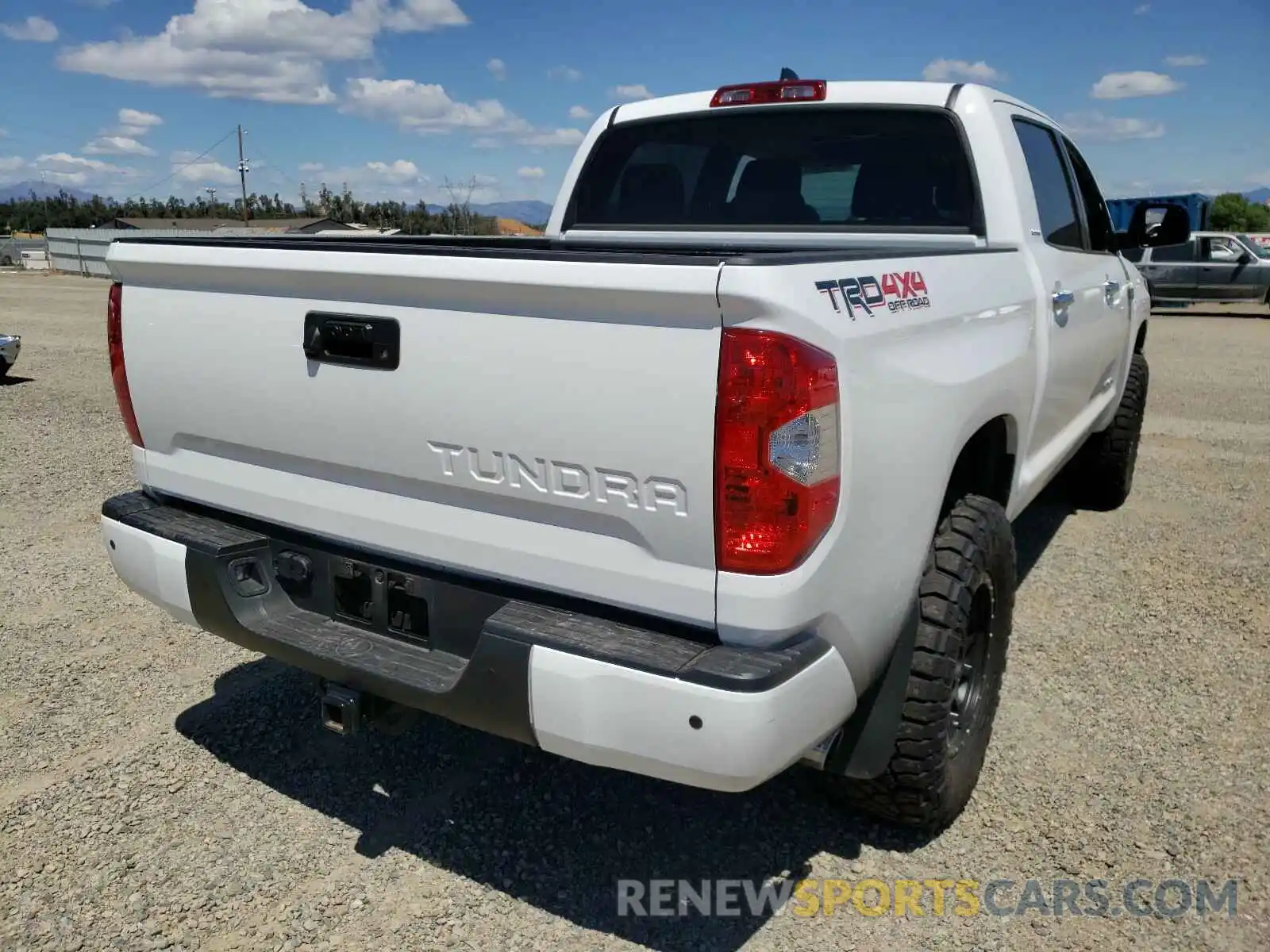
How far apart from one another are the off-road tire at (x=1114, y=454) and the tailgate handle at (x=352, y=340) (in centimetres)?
466

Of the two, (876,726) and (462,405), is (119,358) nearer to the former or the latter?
(462,405)

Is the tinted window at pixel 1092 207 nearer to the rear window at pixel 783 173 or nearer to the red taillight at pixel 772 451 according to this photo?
the rear window at pixel 783 173

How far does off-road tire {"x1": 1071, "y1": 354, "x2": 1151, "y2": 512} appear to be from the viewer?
18.7ft

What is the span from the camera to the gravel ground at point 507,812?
2.46m

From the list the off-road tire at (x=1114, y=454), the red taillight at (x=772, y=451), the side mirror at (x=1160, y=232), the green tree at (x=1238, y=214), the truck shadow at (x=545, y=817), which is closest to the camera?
the red taillight at (x=772, y=451)

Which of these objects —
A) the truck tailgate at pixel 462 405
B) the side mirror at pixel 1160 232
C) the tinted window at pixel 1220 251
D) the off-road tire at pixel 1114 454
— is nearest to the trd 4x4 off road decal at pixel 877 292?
the truck tailgate at pixel 462 405

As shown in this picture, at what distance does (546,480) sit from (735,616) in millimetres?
487

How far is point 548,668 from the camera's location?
6.72 ft

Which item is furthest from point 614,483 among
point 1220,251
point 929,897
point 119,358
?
point 1220,251

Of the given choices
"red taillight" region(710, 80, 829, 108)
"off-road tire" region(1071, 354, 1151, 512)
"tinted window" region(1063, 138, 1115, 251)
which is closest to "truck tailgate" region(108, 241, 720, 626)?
"red taillight" region(710, 80, 829, 108)

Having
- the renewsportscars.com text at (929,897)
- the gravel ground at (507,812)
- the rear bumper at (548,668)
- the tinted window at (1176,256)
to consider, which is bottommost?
the renewsportscars.com text at (929,897)

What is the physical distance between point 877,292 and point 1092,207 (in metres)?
3.31

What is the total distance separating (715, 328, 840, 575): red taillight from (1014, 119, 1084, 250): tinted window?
7.18 ft

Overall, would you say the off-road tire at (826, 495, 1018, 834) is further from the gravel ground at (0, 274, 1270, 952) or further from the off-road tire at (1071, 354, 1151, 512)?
the off-road tire at (1071, 354, 1151, 512)
